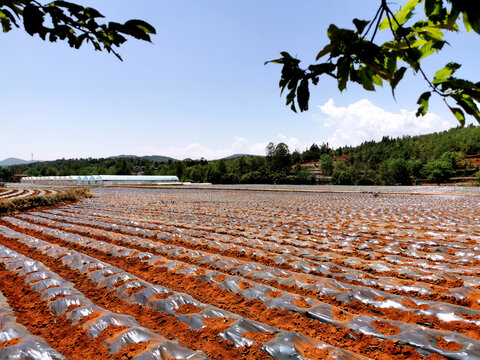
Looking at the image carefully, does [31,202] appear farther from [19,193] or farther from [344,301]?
[344,301]

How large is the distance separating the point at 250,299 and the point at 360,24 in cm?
304

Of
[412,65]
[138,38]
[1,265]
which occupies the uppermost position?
[138,38]

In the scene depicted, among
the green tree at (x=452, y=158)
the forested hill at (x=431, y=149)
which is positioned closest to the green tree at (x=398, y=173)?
the green tree at (x=452, y=158)

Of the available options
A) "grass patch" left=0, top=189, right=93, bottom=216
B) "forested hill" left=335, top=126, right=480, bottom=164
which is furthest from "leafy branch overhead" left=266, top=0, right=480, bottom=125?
"forested hill" left=335, top=126, right=480, bottom=164

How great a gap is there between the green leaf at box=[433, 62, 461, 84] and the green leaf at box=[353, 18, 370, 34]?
370 millimetres

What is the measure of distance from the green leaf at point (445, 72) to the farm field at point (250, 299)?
6.75 feet

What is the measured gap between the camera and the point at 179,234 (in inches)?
271

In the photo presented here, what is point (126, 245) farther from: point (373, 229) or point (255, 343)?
point (373, 229)

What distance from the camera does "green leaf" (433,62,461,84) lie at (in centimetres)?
107

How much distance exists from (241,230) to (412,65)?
654cm

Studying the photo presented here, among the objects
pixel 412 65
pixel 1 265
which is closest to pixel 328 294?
pixel 412 65

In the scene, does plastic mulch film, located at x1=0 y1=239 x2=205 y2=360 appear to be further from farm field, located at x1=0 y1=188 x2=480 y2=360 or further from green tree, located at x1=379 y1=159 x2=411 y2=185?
green tree, located at x1=379 y1=159 x2=411 y2=185

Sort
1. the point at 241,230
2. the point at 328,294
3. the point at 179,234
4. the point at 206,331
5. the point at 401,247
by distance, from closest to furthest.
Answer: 1. the point at 206,331
2. the point at 328,294
3. the point at 401,247
4. the point at 179,234
5. the point at 241,230

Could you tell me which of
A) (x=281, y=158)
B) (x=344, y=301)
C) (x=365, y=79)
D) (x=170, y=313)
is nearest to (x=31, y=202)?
(x=170, y=313)
